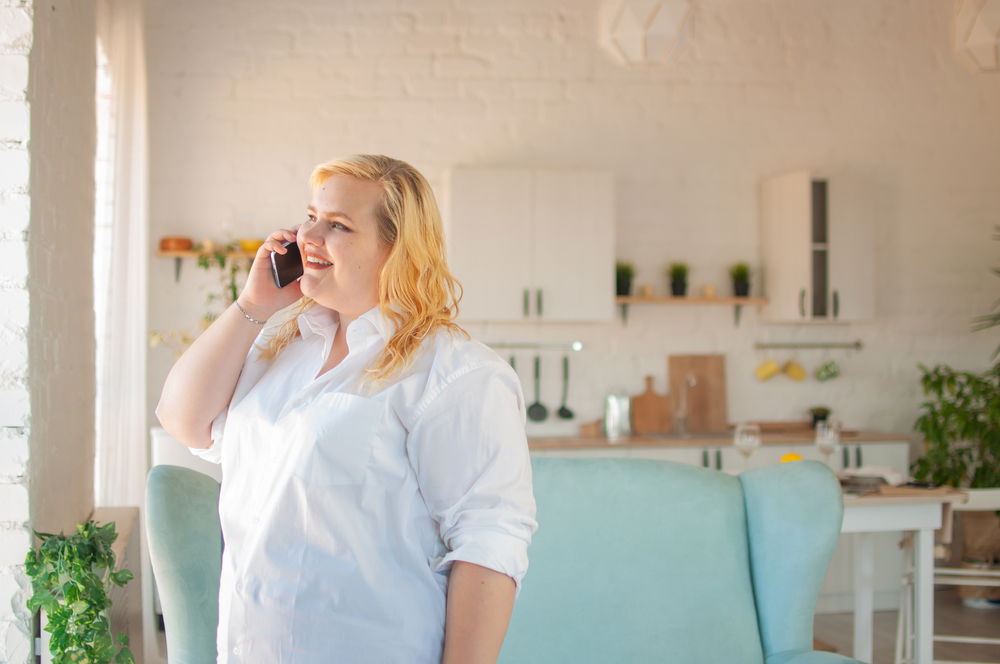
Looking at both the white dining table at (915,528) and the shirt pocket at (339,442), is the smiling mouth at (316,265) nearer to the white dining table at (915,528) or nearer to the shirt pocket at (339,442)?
the shirt pocket at (339,442)

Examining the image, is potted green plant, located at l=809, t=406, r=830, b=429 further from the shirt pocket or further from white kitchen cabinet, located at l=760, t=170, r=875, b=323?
the shirt pocket

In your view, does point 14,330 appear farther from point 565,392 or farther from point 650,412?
point 650,412

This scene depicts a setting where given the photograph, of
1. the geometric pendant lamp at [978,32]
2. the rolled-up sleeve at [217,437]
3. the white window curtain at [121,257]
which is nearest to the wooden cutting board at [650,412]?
the geometric pendant lamp at [978,32]

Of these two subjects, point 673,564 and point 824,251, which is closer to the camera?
Answer: point 673,564

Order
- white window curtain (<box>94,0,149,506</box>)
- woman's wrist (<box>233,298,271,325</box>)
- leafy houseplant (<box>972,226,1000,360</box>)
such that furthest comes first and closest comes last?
leafy houseplant (<box>972,226,1000,360</box>) → white window curtain (<box>94,0,149,506</box>) → woman's wrist (<box>233,298,271,325</box>)

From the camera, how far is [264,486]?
1347 millimetres

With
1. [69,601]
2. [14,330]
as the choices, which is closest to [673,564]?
[69,601]

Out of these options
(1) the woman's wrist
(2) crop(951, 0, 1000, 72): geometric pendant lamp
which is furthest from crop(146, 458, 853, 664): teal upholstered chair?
(2) crop(951, 0, 1000, 72): geometric pendant lamp

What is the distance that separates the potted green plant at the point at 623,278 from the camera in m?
5.40

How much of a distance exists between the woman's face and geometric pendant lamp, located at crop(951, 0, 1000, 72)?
9.74ft

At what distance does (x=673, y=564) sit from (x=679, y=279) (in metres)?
3.42

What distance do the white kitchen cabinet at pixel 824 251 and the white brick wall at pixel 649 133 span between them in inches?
11.6

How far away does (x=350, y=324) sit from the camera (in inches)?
56.0

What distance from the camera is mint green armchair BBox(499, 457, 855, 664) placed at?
2145 millimetres
